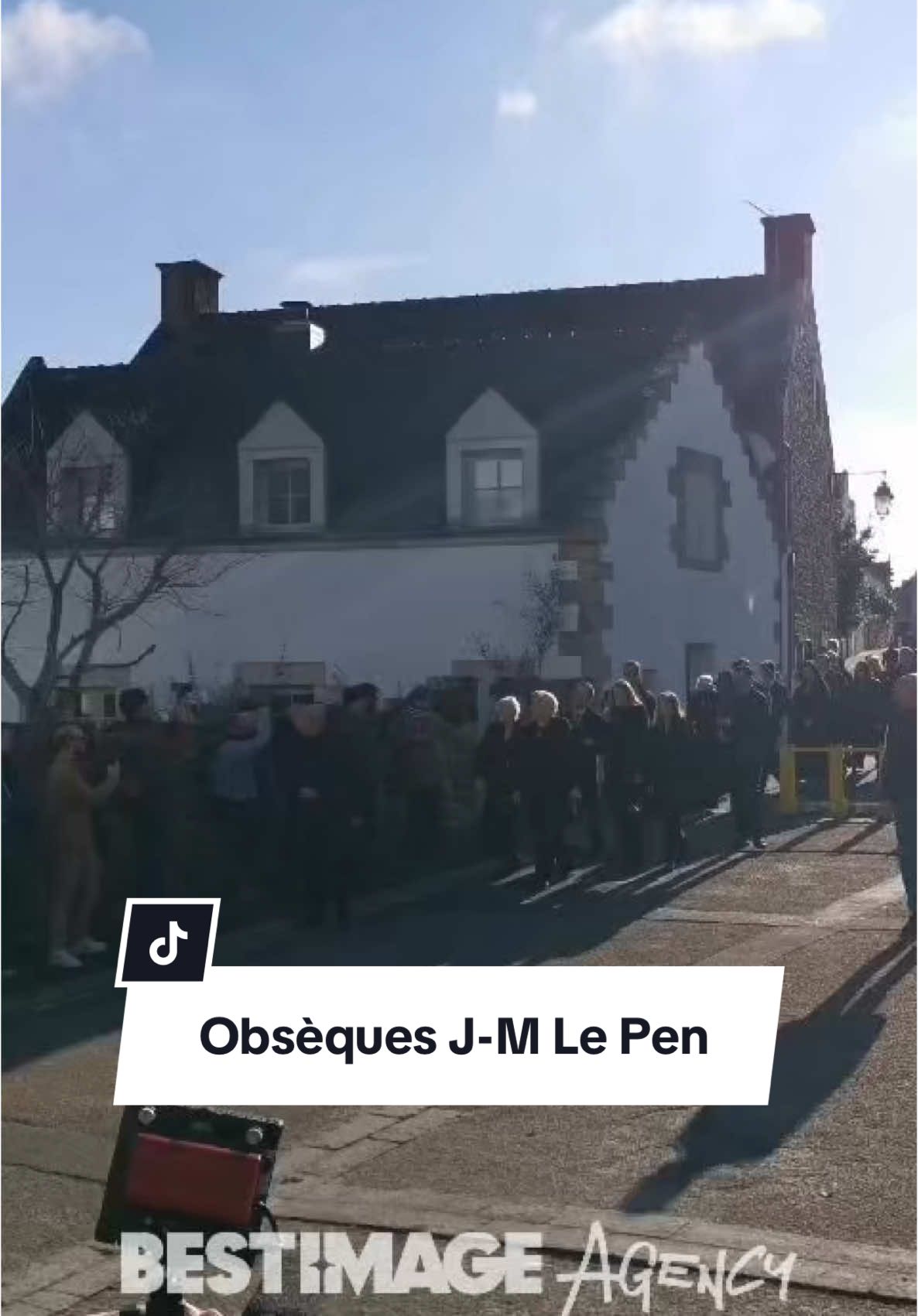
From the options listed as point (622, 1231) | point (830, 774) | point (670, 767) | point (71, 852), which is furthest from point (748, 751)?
point (622, 1231)

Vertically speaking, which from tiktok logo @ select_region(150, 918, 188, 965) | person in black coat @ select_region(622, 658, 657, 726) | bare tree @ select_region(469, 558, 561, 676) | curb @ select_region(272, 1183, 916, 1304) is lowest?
curb @ select_region(272, 1183, 916, 1304)

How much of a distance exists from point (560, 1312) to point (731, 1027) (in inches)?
35.1

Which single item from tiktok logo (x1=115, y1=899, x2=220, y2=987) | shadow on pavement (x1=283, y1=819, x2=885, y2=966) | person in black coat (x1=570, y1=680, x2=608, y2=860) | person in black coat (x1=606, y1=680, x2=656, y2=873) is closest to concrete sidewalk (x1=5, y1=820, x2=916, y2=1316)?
tiktok logo (x1=115, y1=899, x2=220, y2=987)

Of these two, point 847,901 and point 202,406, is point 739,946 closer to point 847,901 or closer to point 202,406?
point 847,901

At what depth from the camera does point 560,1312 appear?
11.6 ft

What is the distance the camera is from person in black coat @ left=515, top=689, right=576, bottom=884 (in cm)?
954

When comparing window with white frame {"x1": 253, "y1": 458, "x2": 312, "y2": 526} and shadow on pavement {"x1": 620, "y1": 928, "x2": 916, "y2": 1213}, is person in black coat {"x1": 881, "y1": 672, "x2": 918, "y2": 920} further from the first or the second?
window with white frame {"x1": 253, "y1": 458, "x2": 312, "y2": 526}

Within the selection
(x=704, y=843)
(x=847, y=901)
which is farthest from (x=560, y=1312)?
(x=704, y=843)

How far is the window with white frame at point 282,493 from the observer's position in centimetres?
571

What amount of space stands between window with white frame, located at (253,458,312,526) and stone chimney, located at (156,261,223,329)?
2.04 ft

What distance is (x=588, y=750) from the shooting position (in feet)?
32.7

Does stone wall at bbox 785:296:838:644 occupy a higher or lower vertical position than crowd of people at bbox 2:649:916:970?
higher

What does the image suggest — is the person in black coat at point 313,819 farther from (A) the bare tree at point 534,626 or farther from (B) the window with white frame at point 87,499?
(B) the window with white frame at point 87,499

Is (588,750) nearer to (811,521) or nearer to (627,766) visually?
(627,766)
